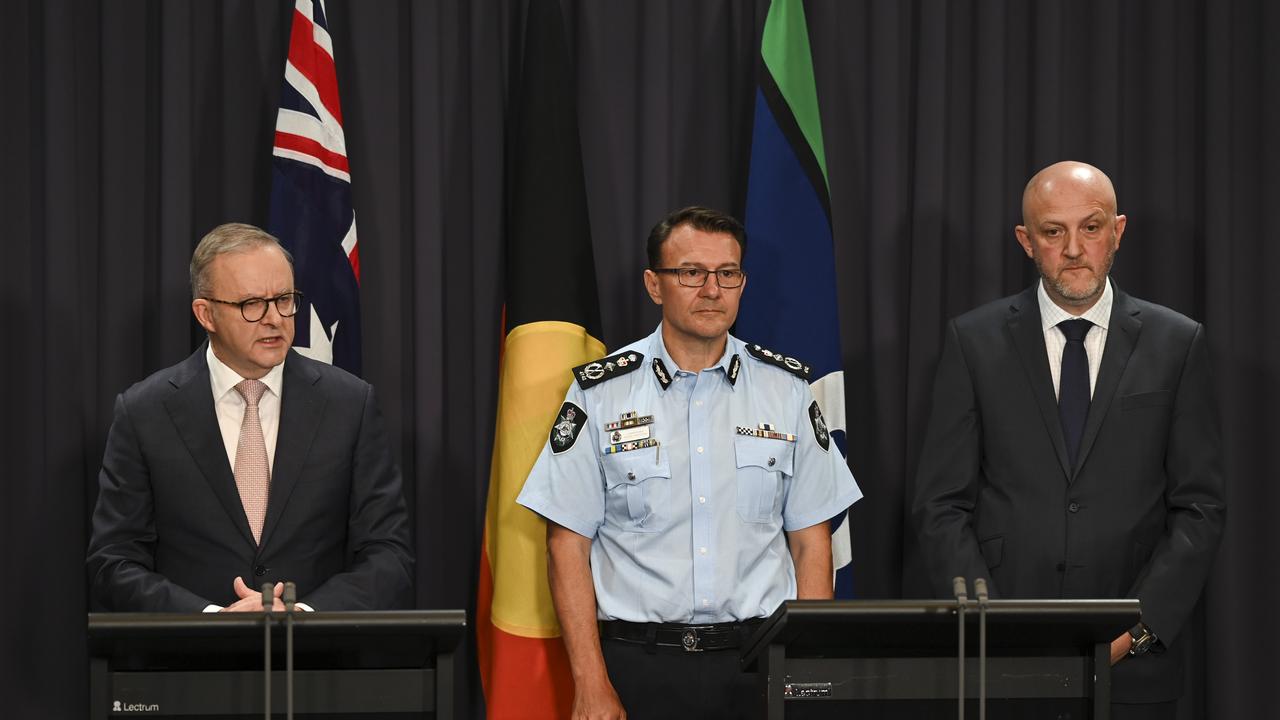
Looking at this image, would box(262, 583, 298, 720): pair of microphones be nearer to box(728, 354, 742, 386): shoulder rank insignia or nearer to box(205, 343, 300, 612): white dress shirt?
box(205, 343, 300, 612): white dress shirt

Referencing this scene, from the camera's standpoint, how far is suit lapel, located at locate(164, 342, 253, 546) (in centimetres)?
283

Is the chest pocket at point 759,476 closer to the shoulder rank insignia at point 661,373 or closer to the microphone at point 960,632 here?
the shoulder rank insignia at point 661,373

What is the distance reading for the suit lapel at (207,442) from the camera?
9.29 feet

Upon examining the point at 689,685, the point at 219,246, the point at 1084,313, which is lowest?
the point at 689,685

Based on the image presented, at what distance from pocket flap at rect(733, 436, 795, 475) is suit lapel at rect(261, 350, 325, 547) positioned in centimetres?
93

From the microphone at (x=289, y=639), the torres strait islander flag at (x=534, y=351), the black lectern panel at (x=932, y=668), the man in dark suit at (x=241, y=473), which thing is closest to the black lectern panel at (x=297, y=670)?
the microphone at (x=289, y=639)

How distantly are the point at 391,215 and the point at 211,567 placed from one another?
136 cm

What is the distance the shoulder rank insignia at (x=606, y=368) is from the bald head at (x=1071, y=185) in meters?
1.03

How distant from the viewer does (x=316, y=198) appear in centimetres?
357

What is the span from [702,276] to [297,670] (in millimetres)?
1293

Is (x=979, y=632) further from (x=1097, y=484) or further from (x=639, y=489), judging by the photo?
(x=1097, y=484)

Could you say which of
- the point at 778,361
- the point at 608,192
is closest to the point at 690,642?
the point at 778,361

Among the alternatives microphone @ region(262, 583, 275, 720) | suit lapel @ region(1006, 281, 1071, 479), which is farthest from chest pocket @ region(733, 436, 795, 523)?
microphone @ region(262, 583, 275, 720)

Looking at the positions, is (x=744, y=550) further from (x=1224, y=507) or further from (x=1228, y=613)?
(x=1228, y=613)
